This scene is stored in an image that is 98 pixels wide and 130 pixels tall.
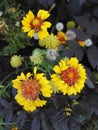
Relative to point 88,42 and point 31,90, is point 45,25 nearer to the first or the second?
point 88,42

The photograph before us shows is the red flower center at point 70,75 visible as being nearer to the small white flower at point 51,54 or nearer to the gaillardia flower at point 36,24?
the small white flower at point 51,54

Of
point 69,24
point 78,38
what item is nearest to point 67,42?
point 78,38

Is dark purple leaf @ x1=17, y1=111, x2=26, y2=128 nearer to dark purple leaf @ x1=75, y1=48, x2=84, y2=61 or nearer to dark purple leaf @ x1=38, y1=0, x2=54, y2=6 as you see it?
dark purple leaf @ x1=75, y1=48, x2=84, y2=61

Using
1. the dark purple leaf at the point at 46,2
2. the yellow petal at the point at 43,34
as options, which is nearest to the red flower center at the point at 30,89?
the yellow petal at the point at 43,34

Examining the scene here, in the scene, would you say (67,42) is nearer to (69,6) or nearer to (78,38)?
(78,38)

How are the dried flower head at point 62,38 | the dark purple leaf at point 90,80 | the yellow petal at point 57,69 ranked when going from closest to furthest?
the yellow petal at point 57,69, the dark purple leaf at point 90,80, the dried flower head at point 62,38

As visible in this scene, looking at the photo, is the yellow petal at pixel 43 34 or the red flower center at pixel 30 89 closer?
the red flower center at pixel 30 89

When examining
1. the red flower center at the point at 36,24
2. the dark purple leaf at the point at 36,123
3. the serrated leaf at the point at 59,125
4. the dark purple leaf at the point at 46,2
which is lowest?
the serrated leaf at the point at 59,125

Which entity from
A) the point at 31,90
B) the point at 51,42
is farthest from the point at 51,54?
the point at 31,90
